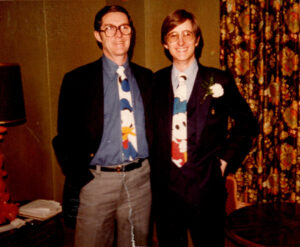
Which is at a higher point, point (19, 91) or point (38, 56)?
point (38, 56)

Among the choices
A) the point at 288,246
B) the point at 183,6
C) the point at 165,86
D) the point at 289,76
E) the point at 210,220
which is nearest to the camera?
the point at 288,246

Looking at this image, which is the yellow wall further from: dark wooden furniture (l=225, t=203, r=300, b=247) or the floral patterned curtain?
dark wooden furniture (l=225, t=203, r=300, b=247)

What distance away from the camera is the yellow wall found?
2.70 m

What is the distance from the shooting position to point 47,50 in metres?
2.89

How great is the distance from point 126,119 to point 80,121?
33 centimetres

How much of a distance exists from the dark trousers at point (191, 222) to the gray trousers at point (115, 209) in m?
0.17

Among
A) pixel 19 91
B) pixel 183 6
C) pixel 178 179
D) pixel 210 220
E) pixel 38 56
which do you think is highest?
pixel 183 6

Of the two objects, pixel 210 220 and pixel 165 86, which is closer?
pixel 210 220

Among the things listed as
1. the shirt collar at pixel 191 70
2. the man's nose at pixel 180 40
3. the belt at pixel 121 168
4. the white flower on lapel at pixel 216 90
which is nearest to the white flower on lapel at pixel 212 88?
the white flower on lapel at pixel 216 90

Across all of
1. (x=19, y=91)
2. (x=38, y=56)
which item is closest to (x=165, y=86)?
(x=19, y=91)

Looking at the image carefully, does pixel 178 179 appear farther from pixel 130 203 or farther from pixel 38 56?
pixel 38 56

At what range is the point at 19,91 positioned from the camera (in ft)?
7.80

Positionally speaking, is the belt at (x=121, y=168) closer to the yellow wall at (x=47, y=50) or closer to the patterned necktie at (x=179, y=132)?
the patterned necktie at (x=179, y=132)

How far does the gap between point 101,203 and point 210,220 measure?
0.75m
